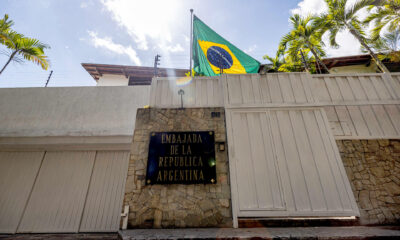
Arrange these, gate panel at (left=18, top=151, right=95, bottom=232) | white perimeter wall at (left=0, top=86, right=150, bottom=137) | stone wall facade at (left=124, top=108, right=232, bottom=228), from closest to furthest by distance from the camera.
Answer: stone wall facade at (left=124, top=108, right=232, bottom=228), gate panel at (left=18, top=151, right=95, bottom=232), white perimeter wall at (left=0, top=86, right=150, bottom=137)

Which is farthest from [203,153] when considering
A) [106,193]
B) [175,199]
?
A: [106,193]

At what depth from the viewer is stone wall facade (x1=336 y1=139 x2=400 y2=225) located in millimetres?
3895

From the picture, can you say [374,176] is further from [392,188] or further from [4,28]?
[4,28]

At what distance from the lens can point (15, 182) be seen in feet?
19.7

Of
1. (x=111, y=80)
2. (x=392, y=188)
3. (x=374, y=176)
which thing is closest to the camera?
(x=392, y=188)

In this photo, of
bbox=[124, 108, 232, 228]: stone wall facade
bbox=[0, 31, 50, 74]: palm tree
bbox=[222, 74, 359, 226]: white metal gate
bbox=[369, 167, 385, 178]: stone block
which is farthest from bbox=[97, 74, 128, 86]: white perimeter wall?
bbox=[369, 167, 385, 178]: stone block

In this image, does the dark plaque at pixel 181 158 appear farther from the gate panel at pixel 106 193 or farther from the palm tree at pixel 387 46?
the palm tree at pixel 387 46

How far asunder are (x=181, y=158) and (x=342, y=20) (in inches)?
482

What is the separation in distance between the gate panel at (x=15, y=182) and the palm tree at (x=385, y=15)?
1722cm

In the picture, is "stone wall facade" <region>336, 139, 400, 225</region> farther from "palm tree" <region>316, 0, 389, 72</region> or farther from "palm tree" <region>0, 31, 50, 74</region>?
"palm tree" <region>0, 31, 50, 74</region>

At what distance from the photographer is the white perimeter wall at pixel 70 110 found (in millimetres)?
5613

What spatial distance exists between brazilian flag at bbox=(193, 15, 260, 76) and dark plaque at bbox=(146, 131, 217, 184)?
13.0ft

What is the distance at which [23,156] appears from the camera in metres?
6.43

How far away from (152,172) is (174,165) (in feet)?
2.03
